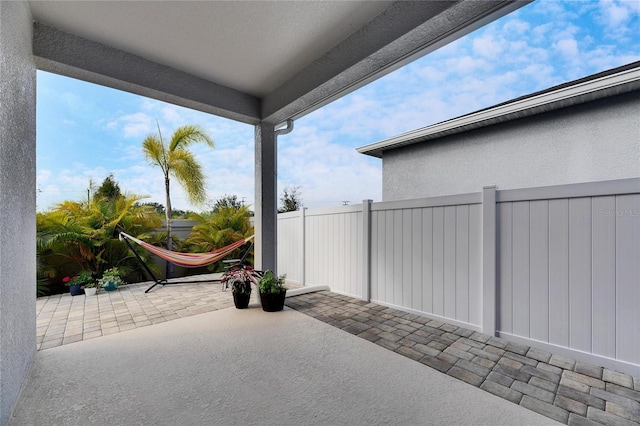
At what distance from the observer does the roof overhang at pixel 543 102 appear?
284 cm

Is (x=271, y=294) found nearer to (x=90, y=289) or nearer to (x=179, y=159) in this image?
(x=90, y=289)

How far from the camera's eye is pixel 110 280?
445cm

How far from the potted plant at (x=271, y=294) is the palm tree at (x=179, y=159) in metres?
3.18

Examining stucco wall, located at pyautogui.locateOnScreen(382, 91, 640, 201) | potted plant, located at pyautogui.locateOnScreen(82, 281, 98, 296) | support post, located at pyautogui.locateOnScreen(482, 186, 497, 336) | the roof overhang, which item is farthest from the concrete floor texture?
the roof overhang

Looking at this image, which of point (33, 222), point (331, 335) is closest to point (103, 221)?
point (33, 222)

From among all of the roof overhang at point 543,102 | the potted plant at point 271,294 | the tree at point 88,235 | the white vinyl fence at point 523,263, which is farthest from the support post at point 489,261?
the tree at point 88,235

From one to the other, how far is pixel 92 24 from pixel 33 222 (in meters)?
1.56

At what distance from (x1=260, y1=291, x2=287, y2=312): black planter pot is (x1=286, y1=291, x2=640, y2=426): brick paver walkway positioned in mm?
528

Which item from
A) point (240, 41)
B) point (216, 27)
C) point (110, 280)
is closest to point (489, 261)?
point (240, 41)

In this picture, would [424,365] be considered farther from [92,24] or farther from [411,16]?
[92,24]

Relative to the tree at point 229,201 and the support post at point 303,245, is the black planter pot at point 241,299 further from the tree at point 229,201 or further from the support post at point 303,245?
the tree at point 229,201

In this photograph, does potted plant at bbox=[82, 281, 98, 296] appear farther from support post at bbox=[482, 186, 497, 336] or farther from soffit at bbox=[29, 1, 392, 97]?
support post at bbox=[482, 186, 497, 336]

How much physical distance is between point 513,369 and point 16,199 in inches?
132

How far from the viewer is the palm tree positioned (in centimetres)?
560
